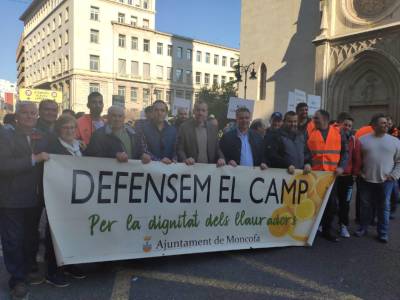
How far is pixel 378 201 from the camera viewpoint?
5609 millimetres

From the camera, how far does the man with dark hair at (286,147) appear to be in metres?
5.06

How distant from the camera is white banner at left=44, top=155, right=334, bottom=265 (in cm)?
374

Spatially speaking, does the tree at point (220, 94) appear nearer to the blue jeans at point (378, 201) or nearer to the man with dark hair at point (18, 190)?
the blue jeans at point (378, 201)

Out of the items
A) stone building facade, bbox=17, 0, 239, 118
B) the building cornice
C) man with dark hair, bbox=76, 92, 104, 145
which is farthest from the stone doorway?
stone building facade, bbox=17, 0, 239, 118

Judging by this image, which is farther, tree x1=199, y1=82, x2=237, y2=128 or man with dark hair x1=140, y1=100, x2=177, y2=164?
tree x1=199, y1=82, x2=237, y2=128

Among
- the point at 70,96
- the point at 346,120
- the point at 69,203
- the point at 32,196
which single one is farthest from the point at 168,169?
the point at 70,96

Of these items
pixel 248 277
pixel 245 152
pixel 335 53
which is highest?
pixel 335 53

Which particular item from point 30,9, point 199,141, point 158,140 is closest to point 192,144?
point 199,141

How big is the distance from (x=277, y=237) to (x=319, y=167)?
1.26 m

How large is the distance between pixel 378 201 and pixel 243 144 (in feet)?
7.90

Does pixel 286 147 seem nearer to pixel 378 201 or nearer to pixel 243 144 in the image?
pixel 243 144

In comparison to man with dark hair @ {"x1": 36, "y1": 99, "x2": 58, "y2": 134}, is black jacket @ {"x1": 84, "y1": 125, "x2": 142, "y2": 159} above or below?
below

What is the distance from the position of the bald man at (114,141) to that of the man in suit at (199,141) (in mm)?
732

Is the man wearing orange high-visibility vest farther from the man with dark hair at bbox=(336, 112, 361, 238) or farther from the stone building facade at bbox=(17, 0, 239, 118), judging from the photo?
the stone building facade at bbox=(17, 0, 239, 118)
